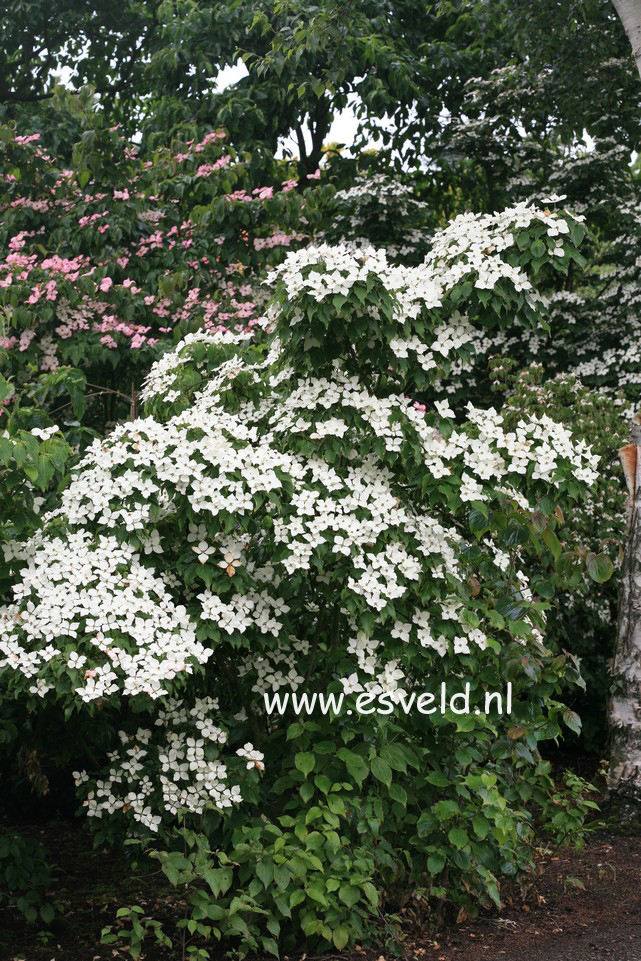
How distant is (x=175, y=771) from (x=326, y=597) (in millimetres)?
720

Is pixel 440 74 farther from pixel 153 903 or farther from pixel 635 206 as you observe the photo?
pixel 153 903

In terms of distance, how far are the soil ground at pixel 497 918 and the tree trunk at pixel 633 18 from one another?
3.89 meters

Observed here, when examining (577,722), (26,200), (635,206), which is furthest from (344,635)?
(635,206)

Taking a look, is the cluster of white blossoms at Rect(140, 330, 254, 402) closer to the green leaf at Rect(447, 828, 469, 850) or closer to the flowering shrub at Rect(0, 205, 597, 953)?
the flowering shrub at Rect(0, 205, 597, 953)

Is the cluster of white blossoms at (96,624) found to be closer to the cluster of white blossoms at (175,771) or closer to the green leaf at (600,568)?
the cluster of white blossoms at (175,771)

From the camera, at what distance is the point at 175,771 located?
315 cm

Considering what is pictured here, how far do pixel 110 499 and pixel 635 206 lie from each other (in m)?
6.72

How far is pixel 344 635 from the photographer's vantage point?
11.6ft

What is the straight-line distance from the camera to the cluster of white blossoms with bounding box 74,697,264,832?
3.12m

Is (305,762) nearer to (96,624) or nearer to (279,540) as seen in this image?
(279,540)

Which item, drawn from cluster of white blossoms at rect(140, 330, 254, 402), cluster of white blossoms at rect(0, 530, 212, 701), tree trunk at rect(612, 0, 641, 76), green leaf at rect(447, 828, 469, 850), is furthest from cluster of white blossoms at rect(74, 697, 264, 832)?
tree trunk at rect(612, 0, 641, 76)

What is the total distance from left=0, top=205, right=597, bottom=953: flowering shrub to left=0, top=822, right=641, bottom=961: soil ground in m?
0.16

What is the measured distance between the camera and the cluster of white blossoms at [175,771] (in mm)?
3115

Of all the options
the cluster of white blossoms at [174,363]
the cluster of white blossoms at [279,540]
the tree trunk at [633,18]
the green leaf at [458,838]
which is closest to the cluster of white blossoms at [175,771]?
the cluster of white blossoms at [279,540]
